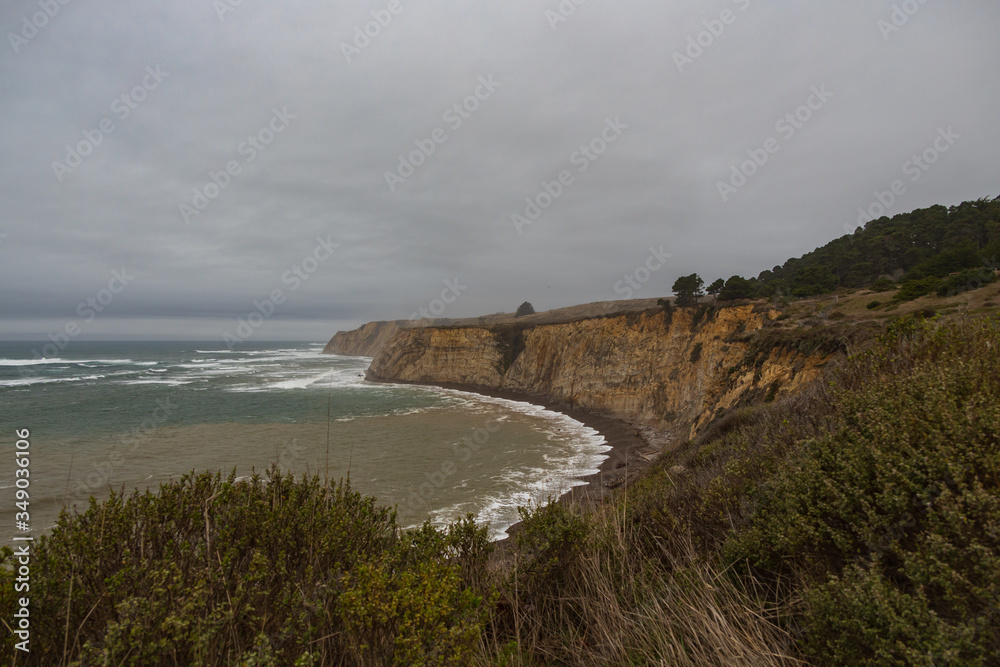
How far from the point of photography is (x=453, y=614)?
2.49 meters

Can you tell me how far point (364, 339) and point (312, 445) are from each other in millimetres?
110055

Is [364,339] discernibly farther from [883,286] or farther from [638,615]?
[638,615]

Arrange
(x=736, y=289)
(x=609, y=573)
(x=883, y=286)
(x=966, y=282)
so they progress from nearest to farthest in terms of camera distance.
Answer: (x=609, y=573) < (x=966, y=282) < (x=883, y=286) < (x=736, y=289)

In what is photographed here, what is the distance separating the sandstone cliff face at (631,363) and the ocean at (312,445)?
192 inches

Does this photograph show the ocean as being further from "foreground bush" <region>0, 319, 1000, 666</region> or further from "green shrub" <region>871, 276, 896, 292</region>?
"green shrub" <region>871, 276, 896, 292</region>

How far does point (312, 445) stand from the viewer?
20.3 m

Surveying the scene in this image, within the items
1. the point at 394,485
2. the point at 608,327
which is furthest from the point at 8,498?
the point at 608,327

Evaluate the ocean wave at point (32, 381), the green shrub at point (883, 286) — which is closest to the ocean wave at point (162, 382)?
the ocean wave at point (32, 381)

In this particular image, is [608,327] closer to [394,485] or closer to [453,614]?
[394,485]

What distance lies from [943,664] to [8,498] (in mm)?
21157

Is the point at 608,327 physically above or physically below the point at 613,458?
above

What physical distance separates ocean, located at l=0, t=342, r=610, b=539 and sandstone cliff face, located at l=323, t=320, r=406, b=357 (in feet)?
261

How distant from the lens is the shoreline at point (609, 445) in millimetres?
13086

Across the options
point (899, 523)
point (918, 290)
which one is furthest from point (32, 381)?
point (918, 290)
